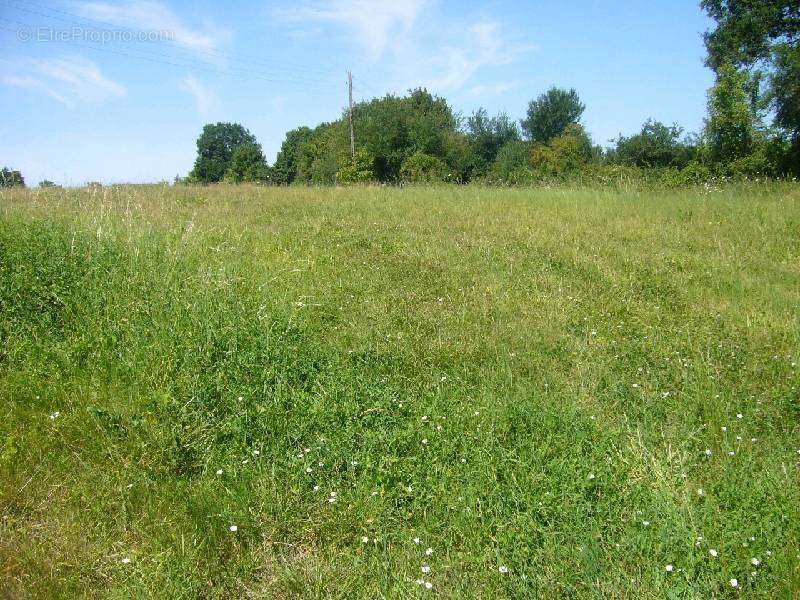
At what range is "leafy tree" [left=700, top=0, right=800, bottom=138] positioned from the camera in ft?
76.5

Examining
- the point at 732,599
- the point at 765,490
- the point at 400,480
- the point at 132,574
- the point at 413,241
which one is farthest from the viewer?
the point at 413,241

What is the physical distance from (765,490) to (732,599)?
84 cm

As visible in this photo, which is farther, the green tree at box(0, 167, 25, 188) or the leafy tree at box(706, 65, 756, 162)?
the leafy tree at box(706, 65, 756, 162)

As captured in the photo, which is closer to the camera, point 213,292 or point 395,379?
point 395,379

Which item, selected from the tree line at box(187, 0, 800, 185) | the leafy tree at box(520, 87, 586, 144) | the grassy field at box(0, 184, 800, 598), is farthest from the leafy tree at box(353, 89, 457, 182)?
the grassy field at box(0, 184, 800, 598)

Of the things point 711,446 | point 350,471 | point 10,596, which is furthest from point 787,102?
point 10,596

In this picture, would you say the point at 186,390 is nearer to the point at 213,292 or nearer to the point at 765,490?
the point at 213,292

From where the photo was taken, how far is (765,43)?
2762 centimetres

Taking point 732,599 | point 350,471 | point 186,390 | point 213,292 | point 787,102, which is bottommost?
point 732,599

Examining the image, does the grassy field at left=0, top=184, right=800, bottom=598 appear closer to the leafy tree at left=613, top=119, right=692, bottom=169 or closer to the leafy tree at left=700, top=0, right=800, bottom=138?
the leafy tree at left=700, top=0, right=800, bottom=138

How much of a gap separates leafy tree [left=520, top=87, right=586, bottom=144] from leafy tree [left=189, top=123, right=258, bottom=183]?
145 ft

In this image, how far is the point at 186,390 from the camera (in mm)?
3996

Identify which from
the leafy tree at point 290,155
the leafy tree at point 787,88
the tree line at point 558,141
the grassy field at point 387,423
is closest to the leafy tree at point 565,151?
the tree line at point 558,141

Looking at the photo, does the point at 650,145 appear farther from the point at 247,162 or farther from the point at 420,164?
the point at 247,162
